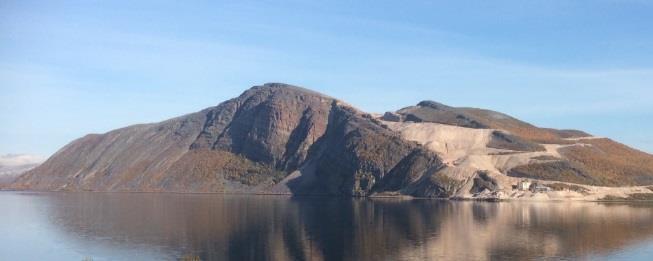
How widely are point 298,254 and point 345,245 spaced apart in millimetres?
9422

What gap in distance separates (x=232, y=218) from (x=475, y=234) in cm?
4330

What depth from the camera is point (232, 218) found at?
122 meters

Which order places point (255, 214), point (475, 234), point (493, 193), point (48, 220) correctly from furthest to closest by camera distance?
point (493, 193) → point (255, 214) → point (48, 220) → point (475, 234)

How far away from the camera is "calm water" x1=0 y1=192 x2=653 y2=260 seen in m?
77.6

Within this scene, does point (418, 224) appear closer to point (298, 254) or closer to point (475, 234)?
point (475, 234)

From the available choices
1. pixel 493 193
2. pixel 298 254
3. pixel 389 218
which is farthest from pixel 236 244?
pixel 493 193

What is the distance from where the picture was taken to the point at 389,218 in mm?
123375

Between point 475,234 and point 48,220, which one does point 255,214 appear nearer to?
point 48,220

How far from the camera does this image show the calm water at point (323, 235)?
7756 cm

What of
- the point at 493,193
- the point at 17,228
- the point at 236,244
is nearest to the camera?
the point at 236,244

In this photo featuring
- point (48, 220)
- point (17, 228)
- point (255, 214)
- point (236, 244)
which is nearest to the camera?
point (236, 244)

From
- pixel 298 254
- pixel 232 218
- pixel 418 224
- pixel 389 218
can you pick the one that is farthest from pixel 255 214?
pixel 298 254

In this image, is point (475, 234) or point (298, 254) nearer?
point (298, 254)

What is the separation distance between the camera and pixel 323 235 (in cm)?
9475
